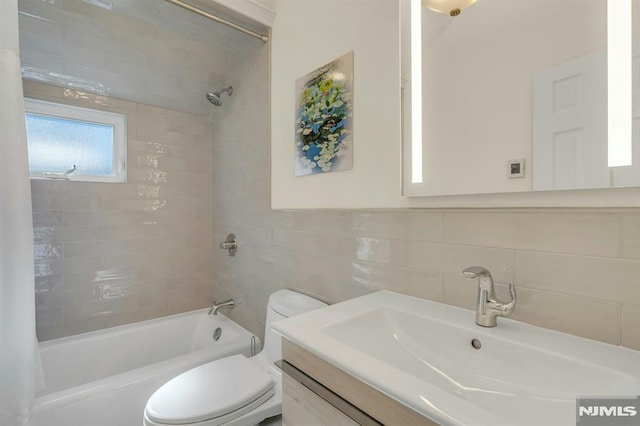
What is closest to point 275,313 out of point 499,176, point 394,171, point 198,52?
point 394,171

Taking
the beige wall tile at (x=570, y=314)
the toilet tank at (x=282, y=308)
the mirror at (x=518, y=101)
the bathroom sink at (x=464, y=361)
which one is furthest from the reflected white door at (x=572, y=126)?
the toilet tank at (x=282, y=308)

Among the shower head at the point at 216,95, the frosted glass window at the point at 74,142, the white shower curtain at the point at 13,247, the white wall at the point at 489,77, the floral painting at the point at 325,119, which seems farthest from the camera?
the shower head at the point at 216,95

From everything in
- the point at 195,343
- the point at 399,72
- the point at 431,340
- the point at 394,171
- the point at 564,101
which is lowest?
the point at 195,343

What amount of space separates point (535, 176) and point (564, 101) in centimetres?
20

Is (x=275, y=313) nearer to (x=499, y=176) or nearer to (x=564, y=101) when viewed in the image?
(x=499, y=176)

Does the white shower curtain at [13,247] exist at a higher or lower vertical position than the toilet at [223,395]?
higher

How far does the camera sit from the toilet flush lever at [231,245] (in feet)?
6.94

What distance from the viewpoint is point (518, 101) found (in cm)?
81

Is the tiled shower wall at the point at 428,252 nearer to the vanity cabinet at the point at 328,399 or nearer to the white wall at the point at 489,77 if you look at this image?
the white wall at the point at 489,77

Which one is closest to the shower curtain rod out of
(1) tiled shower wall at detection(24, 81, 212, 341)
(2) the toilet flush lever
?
(1) tiled shower wall at detection(24, 81, 212, 341)

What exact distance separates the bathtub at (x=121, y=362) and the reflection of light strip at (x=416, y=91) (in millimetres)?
1412

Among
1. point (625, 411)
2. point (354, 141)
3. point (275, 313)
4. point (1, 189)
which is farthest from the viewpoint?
point (275, 313)

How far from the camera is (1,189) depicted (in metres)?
1.05

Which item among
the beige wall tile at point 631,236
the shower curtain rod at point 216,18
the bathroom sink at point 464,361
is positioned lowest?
the bathroom sink at point 464,361
